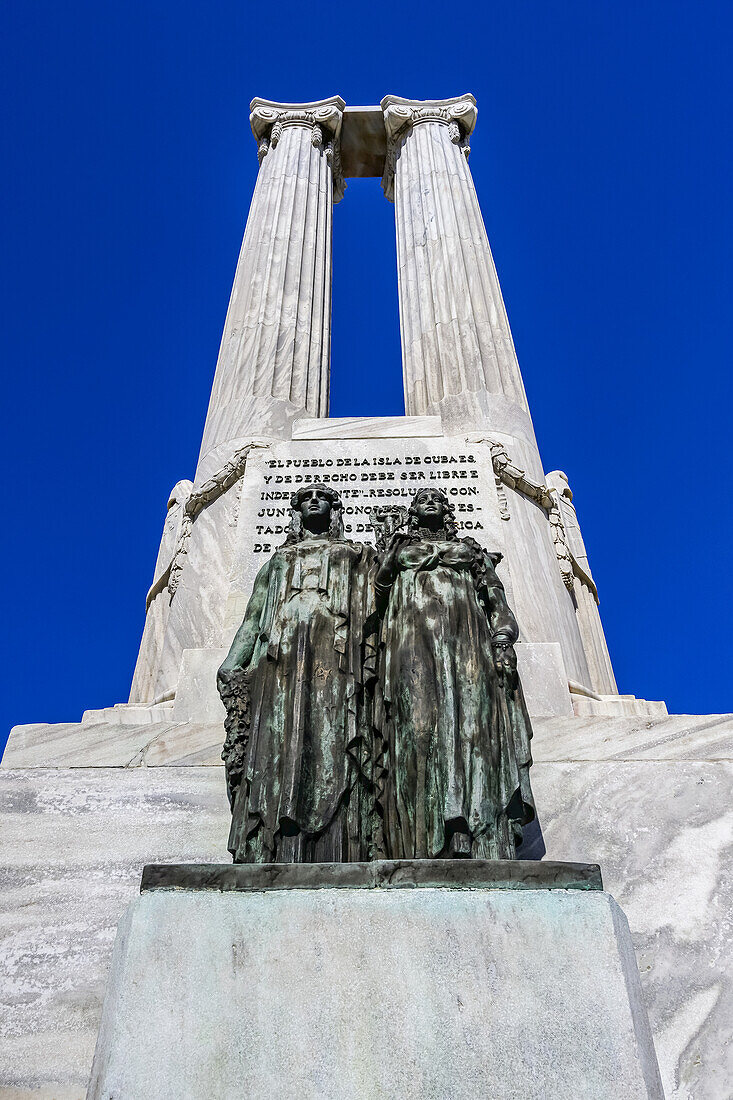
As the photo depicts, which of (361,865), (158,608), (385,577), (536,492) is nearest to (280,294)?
(536,492)

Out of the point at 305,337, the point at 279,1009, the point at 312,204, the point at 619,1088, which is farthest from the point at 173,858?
the point at 312,204

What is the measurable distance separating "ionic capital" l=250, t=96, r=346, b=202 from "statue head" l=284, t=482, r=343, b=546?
48.1ft

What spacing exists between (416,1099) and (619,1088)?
0.77m

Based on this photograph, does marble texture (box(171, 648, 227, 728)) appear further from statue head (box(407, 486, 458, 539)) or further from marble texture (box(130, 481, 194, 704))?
Result: statue head (box(407, 486, 458, 539))

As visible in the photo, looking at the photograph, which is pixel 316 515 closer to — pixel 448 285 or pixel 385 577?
pixel 385 577

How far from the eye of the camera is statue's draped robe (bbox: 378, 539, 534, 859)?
4.84m

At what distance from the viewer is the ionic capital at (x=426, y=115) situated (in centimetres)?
1956

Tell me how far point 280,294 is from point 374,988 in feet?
42.4

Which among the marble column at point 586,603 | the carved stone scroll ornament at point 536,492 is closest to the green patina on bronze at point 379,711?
the carved stone scroll ornament at point 536,492

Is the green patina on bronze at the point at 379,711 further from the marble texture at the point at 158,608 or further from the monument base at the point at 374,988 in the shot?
the marble texture at the point at 158,608

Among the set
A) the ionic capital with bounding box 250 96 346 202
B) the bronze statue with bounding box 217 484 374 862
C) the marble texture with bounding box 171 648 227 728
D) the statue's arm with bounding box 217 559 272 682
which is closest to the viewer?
the bronze statue with bounding box 217 484 374 862

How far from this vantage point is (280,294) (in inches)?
586

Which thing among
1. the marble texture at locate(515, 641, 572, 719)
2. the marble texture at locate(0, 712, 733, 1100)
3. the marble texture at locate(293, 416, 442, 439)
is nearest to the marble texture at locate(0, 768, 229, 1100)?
the marble texture at locate(0, 712, 733, 1100)

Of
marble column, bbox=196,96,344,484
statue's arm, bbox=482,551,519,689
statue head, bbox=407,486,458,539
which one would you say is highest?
marble column, bbox=196,96,344,484
